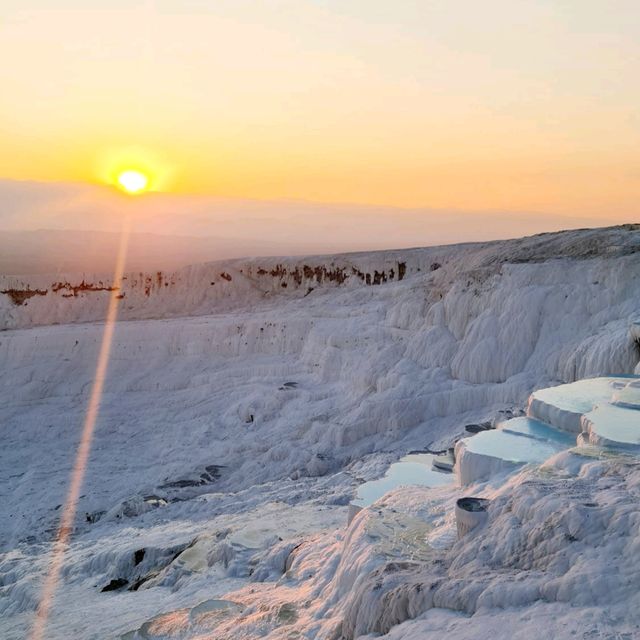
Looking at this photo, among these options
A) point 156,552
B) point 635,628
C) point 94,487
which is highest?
point 635,628

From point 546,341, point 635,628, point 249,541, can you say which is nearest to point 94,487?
point 249,541

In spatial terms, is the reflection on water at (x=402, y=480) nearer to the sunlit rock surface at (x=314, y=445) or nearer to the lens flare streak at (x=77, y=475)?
the sunlit rock surface at (x=314, y=445)

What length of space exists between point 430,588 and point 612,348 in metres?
14.1

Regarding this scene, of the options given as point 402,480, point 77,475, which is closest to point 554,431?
point 402,480

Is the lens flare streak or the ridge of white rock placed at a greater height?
the ridge of white rock

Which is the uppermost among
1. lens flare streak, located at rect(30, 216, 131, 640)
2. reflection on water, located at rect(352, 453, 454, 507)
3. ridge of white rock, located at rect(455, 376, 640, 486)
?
ridge of white rock, located at rect(455, 376, 640, 486)

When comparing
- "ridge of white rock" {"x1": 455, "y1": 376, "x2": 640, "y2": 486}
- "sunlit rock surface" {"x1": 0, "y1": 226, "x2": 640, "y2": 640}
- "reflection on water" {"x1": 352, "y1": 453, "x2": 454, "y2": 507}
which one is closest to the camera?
"sunlit rock surface" {"x1": 0, "y1": 226, "x2": 640, "y2": 640}

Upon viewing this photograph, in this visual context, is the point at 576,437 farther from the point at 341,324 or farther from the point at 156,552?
the point at 341,324

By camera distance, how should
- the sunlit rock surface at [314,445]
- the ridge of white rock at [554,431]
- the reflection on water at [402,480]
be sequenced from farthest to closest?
the reflection on water at [402,480], the ridge of white rock at [554,431], the sunlit rock surface at [314,445]

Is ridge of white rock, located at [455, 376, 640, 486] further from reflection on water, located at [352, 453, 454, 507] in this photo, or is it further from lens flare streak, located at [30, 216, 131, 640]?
lens flare streak, located at [30, 216, 131, 640]

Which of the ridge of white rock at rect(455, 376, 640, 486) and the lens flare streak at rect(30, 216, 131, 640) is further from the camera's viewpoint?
the lens flare streak at rect(30, 216, 131, 640)

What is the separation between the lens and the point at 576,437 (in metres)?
13.0

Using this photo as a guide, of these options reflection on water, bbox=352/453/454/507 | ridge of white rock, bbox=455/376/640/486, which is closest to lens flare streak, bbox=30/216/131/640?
reflection on water, bbox=352/453/454/507

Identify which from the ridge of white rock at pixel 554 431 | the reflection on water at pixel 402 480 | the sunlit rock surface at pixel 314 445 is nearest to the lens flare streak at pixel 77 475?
the sunlit rock surface at pixel 314 445
